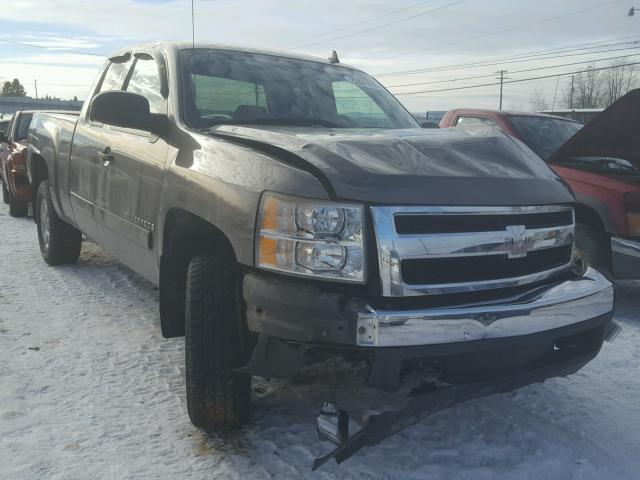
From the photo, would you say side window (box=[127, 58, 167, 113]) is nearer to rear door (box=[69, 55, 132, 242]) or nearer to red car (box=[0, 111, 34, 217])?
rear door (box=[69, 55, 132, 242])

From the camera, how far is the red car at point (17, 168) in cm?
885

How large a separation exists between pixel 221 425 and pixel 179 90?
70.2 inches

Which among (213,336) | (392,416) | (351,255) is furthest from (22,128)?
(392,416)

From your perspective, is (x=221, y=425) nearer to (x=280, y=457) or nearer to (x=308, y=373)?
(x=280, y=457)

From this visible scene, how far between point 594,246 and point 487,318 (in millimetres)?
3031

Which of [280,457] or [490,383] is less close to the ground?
[490,383]

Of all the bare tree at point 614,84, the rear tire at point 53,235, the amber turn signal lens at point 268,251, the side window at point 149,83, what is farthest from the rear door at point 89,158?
the bare tree at point 614,84

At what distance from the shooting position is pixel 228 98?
11.6 feet

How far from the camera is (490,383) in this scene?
8.34 feet

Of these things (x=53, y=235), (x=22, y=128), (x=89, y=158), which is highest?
(x=89, y=158)

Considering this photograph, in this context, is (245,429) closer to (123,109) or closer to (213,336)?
(213,336)

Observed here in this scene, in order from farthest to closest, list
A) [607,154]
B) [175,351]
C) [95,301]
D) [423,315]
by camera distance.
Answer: [607,154], [95,301], [175,351], [423,315]

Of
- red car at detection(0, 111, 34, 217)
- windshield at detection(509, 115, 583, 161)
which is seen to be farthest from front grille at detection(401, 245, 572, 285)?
red car at detection(0, 111, 34, 217)

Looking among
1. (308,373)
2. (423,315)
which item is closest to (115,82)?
(308,373)
